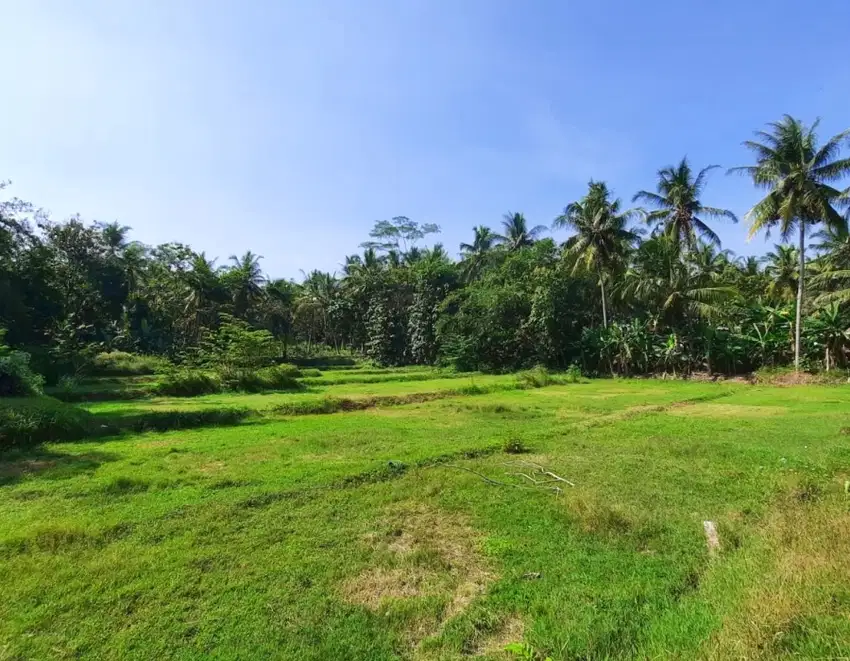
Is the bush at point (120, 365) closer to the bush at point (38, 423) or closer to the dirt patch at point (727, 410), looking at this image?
the bush at point (38, 423)

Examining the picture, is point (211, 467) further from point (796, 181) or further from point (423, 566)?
point (796, 181)

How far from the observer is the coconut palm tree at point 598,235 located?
31.4 meters

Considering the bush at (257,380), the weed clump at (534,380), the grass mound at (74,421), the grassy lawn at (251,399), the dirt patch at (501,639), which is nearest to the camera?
the dirt patch at (501,639)

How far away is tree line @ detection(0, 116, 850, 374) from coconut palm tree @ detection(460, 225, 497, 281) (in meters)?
0.19

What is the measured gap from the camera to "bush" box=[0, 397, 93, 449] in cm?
1160

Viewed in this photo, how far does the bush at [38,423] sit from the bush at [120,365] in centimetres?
1806

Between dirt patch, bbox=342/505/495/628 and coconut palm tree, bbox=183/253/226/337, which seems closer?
dirt patch, bbox=342/505/495/628

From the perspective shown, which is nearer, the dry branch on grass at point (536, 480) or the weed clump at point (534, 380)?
the dry branch on grass at point (536, 480)

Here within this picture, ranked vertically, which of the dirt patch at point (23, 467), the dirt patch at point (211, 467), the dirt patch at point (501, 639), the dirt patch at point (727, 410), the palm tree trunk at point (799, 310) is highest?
the palm tree trunk at point (799, 310)

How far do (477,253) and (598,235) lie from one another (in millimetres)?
16043

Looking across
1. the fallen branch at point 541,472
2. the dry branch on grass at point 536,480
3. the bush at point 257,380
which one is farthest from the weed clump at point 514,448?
the bush at point 257,380

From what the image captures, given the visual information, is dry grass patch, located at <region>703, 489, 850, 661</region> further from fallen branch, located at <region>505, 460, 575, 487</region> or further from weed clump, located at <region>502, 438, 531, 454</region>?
weed clump, located at <region>502, 438, 531, 454</region>

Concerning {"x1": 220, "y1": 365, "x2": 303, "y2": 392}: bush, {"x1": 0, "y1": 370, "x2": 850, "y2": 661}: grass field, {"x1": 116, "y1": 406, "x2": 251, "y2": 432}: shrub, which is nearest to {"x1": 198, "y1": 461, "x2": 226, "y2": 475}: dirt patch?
{"x1": 0, "y1": 370, "x2": 850, "y2": 661}: grass field

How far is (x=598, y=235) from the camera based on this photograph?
103 feet
